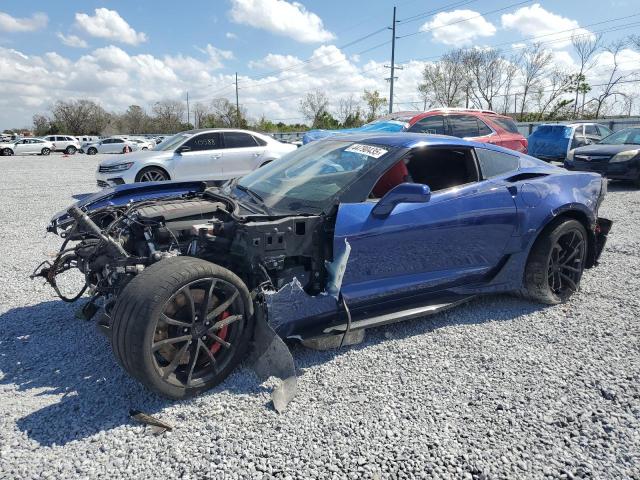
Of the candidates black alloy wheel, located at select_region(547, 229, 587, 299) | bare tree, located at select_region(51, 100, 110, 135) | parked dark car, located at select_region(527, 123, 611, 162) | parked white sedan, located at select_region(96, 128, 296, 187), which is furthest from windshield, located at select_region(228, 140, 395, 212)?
bare tree, located at select_region(51, 100, 110, 135)

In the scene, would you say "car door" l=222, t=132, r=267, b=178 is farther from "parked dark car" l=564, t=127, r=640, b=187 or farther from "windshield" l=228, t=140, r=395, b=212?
"parked dark car" l=564, t=127, r=640, b=187

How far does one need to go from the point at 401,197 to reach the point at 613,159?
9828 mm

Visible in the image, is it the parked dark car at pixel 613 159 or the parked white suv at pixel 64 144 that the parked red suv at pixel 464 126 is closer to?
the parked dark car at pixel 613 159

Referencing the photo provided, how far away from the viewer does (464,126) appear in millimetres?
9633

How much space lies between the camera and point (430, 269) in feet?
10.9

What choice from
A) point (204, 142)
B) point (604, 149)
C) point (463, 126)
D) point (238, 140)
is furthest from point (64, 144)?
point (604, 149)

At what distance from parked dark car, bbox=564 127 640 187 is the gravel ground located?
8156mm

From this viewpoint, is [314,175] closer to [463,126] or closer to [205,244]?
Answer: [205,244]

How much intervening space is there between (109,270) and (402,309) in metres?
1.93

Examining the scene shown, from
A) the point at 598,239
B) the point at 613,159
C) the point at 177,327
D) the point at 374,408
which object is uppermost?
the point at 613,159

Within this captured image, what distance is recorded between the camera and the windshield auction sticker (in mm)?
3325

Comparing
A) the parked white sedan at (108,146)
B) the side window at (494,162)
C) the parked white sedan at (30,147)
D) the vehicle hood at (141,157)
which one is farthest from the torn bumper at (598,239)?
the parked white sedan at (30,147)

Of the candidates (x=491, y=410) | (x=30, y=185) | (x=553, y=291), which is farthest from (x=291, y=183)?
(x=30, y=185)

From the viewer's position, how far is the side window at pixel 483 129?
9.53 meters
